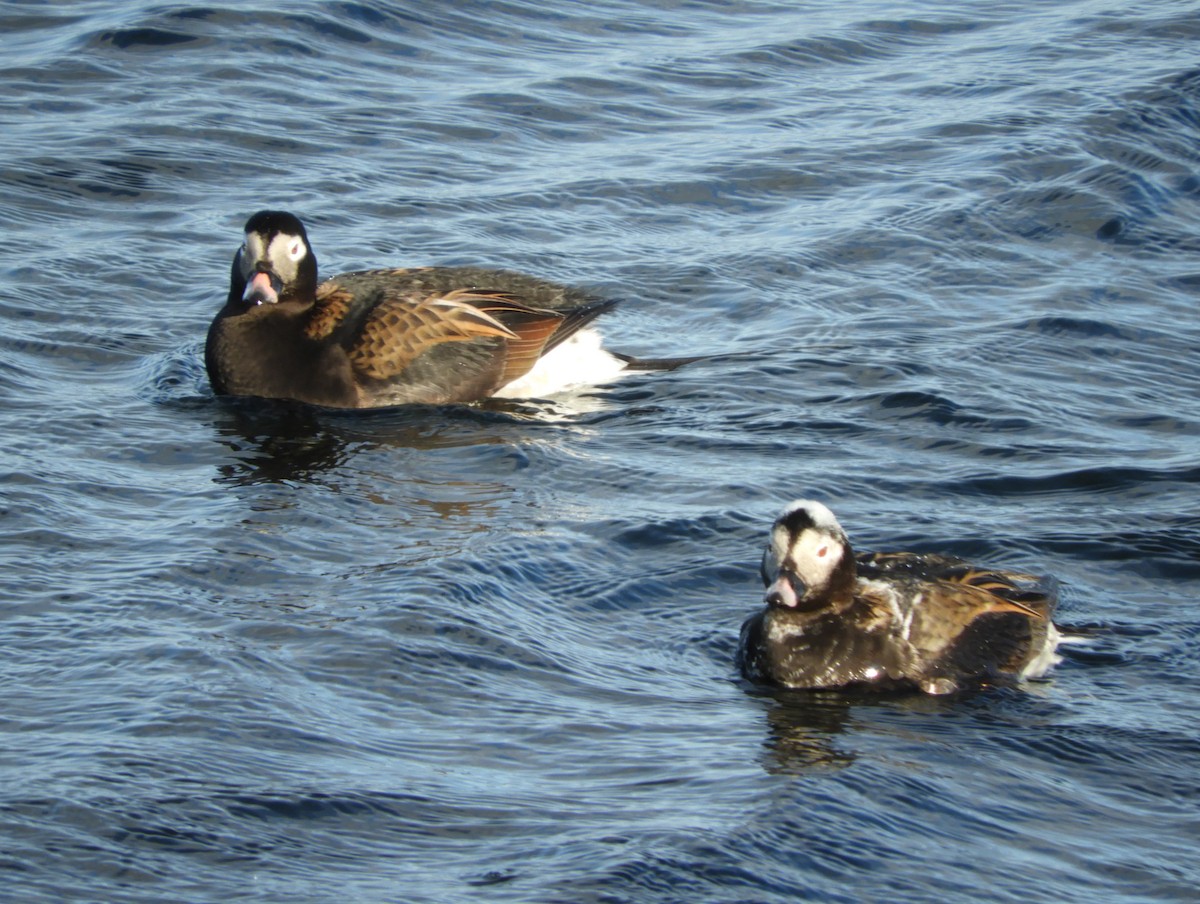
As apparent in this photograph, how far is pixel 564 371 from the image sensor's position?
10.7 metres

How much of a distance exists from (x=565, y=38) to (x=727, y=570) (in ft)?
34.1

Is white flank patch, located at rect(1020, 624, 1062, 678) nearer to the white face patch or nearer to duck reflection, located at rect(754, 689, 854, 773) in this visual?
duck reflection, located at rect(754, 689, 854, 773)

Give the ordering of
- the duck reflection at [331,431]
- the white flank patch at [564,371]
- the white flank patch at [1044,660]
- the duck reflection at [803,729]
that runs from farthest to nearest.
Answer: the white flank patch at [564,371] < the duck reflection at [331,431] < the white flank patch at [1044,660] < the duck reflection at [803,729]

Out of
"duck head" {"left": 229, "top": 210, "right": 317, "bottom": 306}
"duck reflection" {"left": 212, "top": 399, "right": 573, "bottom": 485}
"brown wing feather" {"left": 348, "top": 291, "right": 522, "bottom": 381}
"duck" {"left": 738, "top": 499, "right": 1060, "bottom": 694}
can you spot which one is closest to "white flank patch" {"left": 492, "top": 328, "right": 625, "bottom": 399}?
"duck reflection" {"left": 212, "top": 399, "right": 573, "bottom": 485}

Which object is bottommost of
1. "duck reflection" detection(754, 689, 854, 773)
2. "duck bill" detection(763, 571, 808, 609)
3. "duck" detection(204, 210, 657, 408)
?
"duck reflection" detection(754, 689, 854, 773)

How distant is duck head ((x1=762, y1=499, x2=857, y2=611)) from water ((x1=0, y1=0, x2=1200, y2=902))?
1.23ft

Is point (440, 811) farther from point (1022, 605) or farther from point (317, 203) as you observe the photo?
point (317, 203)

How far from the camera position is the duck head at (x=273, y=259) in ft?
33.9

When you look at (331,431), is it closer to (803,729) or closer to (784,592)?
Result: (784,592)

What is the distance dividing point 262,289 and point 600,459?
2302 mm

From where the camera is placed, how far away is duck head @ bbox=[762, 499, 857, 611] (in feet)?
22.7

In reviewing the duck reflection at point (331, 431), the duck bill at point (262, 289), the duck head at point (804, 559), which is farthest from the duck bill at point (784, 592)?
the duck bill at point (262, 289)

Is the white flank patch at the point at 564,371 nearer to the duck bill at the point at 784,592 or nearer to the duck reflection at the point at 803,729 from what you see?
the duck bill at the point at 784,592

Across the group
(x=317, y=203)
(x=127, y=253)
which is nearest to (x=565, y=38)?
(x=317, y=203)
